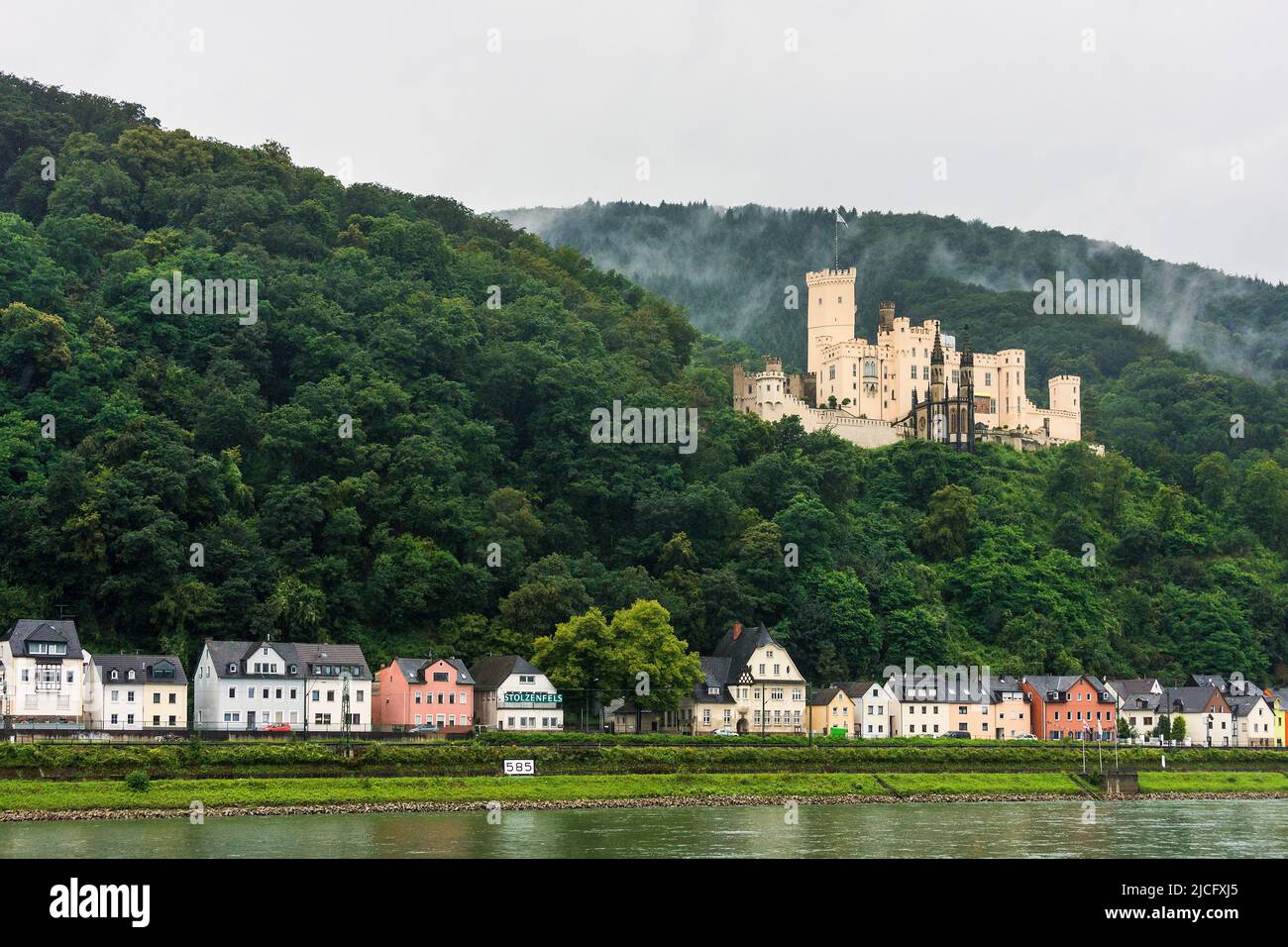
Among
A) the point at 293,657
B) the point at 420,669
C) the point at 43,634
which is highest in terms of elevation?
the point at 43,634

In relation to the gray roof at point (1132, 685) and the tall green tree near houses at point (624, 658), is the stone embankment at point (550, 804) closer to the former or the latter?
the tall green tree near houses at point (624, 658)

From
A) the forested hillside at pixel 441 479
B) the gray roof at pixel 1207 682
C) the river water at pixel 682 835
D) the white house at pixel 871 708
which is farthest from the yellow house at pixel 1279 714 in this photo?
the river water at pixel 682 835

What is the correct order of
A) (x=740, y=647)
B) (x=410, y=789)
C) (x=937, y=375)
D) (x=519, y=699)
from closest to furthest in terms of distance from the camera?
(x=410, y=789), (x=519, y=699), (x=740, y=647), (x=937, y=375)

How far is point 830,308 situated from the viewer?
14000cm

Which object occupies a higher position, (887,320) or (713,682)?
(887,320)

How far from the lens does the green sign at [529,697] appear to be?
77.0 meters

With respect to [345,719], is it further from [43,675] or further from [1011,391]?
[1011,391]

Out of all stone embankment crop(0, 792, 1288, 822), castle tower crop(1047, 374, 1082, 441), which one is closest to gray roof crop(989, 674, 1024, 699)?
stone embankment crop(0, 792, 1288, 822)

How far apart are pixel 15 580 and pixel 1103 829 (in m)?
53.0

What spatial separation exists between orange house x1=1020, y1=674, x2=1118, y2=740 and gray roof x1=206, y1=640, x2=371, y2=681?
40.3 m

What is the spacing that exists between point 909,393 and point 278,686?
238ft

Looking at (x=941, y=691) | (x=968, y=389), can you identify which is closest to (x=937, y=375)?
(x=968, y=389)

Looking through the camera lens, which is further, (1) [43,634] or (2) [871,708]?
(2) [871,708]

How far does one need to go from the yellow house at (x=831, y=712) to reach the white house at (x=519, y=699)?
16309 millimetres
